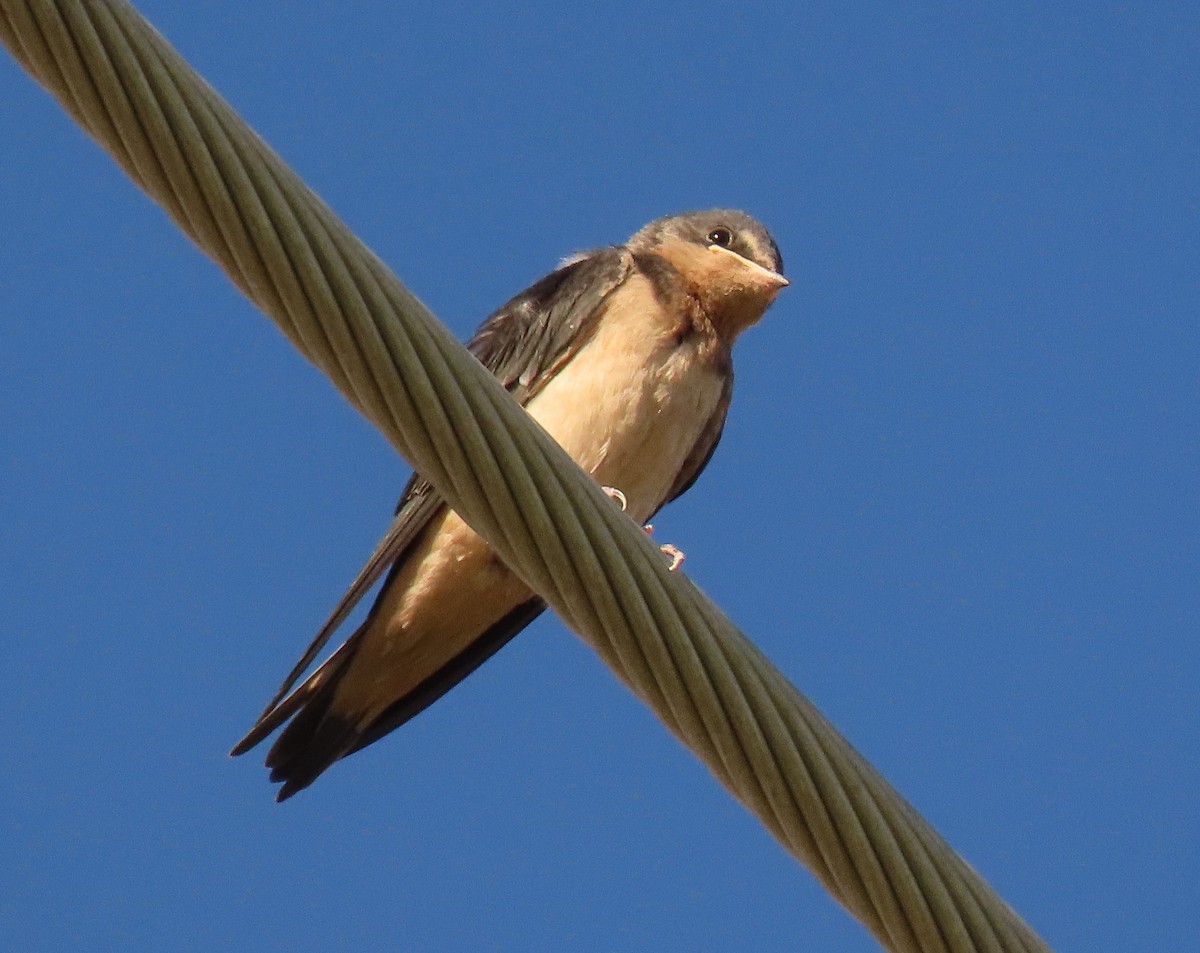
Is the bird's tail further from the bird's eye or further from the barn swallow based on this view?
the bird's eye

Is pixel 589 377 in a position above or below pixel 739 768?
above

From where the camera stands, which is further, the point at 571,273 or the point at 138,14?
the point at 571,273

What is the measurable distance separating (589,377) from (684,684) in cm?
296

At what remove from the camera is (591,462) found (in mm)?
6414

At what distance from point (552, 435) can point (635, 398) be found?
347mm

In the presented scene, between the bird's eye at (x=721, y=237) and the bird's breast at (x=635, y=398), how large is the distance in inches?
25.1

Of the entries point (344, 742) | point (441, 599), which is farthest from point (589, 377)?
point (344, 742)

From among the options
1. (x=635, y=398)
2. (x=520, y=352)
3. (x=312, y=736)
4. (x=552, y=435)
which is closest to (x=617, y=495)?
(x=552, y=435)

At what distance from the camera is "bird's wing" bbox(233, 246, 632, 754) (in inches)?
252

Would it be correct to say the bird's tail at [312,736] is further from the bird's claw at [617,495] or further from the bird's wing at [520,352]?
the bird's claw at [617,495]

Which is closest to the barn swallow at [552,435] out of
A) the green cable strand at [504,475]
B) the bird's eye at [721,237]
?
the bird's eye at [721,237]

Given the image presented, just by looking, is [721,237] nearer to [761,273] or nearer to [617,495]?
[761,273]

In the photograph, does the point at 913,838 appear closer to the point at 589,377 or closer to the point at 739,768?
the point at 739,768

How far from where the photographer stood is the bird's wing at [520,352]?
6.41 m
